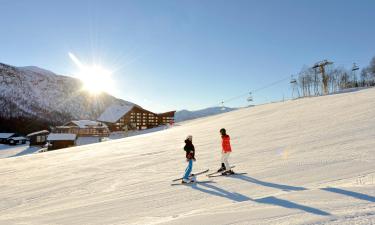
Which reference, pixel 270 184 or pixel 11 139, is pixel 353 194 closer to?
pixel 270 184

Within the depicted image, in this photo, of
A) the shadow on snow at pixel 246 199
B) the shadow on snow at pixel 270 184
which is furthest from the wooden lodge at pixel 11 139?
the shadow on snow at pixel 270 184

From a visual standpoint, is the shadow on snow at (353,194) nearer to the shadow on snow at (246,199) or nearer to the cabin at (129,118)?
the shadow on snow at (246,199)

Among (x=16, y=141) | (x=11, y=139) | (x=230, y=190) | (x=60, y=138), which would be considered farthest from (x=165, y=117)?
(x=230, y=190)

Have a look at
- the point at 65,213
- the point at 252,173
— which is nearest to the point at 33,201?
the point at 65,213

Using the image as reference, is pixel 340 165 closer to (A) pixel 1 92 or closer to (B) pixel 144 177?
(B) pixel 144 177

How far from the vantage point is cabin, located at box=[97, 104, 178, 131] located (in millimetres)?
76688

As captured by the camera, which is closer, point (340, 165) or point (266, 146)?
point (340, 165)

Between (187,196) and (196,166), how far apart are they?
14.1ft

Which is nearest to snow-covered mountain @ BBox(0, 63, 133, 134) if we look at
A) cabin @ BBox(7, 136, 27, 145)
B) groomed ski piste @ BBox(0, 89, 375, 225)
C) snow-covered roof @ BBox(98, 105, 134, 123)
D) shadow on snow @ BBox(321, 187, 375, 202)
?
cabin @ BBox(7, 136, 27, 145)

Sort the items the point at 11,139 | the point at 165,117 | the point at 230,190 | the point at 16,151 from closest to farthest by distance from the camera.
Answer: the point at 230,190, the point at 16,151, the point at 11,139, the point at 165,117

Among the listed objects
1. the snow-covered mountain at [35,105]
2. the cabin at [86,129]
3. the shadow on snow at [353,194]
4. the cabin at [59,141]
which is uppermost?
the snow-covered mountain at [35,105]

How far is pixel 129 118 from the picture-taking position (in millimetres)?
78125

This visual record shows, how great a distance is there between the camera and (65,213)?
675cm

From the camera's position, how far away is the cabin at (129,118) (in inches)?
3019
